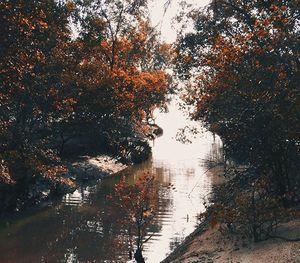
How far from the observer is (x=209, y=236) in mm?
16938

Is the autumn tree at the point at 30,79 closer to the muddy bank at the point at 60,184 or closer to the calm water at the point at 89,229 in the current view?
the muddy bank at the point at 60,184

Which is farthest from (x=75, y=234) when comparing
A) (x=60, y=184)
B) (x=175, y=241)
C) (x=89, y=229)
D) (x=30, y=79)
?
(x=60, y=184)

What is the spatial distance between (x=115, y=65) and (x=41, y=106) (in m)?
22.9

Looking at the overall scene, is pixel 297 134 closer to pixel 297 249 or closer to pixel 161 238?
pixel 297 249

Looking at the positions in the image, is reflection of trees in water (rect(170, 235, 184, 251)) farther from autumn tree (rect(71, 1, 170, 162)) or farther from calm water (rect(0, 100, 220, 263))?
autumn tree (rect(71, 1, 170, 162))

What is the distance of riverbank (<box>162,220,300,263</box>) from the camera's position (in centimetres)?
1249

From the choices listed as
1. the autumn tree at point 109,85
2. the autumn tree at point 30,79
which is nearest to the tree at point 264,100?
the autumn tree at point 30,79

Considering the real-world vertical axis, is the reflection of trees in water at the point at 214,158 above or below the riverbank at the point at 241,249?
above

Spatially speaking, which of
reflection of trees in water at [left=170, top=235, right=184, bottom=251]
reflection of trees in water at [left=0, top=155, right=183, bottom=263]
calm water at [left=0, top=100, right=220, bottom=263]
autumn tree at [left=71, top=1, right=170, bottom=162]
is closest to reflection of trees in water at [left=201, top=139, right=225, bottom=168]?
calm water at [left=0, top=100, right=220, bottom=263]

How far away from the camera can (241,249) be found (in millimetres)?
13836

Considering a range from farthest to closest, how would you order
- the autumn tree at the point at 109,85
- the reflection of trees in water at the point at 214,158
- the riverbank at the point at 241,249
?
1. the autumn tree at the point at 109,85
2. the reflection of trees in water at the point at 214,158
3. the riverbank at the point at 241,249

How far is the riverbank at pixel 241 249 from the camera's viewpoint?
1249 cm

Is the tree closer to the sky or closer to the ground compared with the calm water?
closer to the sky

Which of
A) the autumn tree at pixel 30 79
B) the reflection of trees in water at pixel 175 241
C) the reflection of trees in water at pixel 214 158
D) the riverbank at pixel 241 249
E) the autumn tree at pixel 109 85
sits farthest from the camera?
the autumn tree at pixel 109 85
